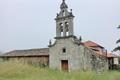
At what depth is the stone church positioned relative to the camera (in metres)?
26.4

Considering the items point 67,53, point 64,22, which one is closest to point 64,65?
point 67,53

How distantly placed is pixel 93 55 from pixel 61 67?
13.6ft

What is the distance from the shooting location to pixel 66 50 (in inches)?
1087

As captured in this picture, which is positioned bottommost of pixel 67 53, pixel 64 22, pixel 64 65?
pixel 64 65

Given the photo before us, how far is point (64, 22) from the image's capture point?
27922mm

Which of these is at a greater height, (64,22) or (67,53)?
(64,22)

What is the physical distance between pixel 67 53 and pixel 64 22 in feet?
11.9

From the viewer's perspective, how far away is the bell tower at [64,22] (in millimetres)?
27322

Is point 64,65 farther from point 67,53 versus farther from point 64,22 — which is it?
point 64,22

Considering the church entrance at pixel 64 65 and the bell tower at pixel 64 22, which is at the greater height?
the bell tower at pixel 64 22

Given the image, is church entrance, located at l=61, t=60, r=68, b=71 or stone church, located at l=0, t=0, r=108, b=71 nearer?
stone church, located at l=0, t=0, r=108, b=71

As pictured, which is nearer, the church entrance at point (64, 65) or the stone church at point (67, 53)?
the stone church at point (67, 53)

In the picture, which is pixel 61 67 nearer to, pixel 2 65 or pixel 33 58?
pixel 33 58

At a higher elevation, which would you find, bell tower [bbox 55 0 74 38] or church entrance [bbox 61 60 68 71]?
bell tower [bbox 55 0 74 38]
